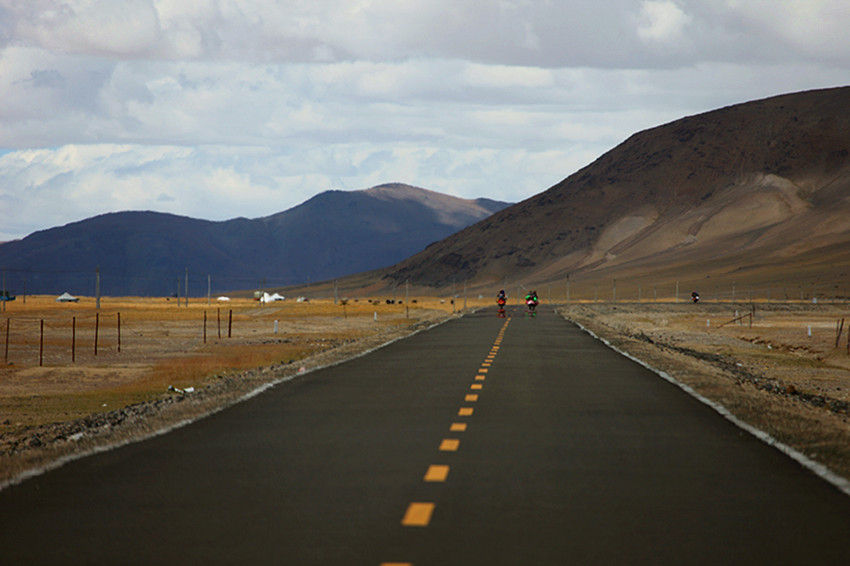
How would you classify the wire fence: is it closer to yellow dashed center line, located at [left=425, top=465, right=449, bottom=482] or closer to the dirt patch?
the dirt patch

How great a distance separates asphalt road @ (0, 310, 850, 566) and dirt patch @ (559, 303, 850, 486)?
0.75 metres

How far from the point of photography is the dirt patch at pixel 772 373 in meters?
12.7

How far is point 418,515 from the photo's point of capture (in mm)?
7578

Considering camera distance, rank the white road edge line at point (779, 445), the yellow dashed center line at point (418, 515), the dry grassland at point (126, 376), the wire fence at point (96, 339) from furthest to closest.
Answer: the wire fence at point (96, 339) < the dry grassland at point (126, 376) < the white road edge line at point (779, 445) < the yellow dashed center line at point (418, 515)

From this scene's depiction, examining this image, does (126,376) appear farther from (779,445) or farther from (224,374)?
(779,445)

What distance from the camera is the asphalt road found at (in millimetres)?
6633

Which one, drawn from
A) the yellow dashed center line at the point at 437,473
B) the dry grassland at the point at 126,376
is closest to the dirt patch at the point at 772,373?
the yellow dashed center line at the point at 437,473

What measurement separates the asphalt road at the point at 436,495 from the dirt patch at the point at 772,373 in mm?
745

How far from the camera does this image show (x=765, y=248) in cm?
17025

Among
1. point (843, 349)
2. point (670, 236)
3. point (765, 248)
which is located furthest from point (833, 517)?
point (670, 236)

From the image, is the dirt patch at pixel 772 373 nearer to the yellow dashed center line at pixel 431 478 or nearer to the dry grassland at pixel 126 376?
the yellow dashed center line at pixel 431 478

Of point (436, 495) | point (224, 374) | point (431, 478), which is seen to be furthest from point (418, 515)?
point (224, 374)

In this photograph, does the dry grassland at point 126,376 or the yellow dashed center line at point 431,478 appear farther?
the dry grassland at point 126,376

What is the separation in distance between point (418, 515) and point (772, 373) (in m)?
27.2
